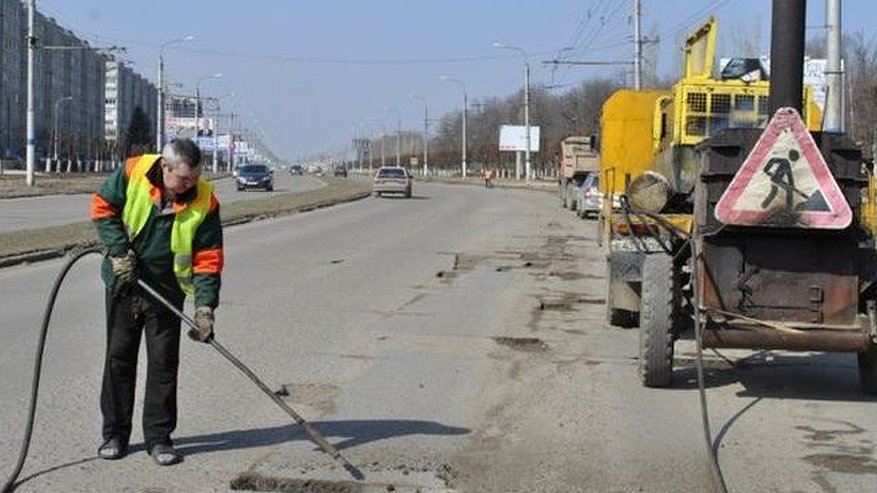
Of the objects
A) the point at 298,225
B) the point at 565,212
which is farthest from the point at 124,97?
the point at 298,225

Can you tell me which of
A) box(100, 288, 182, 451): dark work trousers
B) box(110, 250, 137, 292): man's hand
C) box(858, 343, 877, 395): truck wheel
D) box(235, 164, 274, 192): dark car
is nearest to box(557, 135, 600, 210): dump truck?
box(235, 164, 274, 192): dark car

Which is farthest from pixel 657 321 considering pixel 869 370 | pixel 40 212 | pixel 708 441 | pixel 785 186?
pixel 40 212

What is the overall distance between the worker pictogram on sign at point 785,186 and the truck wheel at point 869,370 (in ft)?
4.43

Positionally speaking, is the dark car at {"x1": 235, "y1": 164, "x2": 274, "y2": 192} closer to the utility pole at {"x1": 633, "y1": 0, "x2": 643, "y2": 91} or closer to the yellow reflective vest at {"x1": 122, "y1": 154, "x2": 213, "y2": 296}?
the utility pole at {"x1": 633, "y1": 0, "x2": 643, "y2": 91}

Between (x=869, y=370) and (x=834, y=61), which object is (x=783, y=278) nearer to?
(x=869, y=370)

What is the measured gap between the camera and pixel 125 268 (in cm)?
581

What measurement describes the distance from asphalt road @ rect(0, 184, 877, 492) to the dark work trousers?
0.21 meters

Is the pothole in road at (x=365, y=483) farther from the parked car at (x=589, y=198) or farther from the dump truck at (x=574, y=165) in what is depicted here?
the dump truck at (x=574, y=165)

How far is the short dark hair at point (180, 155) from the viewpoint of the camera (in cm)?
580

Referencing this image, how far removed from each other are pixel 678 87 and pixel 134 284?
32.5 ft

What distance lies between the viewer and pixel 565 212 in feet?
143

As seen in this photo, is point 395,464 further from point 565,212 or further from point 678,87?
point 565,212

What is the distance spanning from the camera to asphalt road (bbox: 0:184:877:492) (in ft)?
19.6

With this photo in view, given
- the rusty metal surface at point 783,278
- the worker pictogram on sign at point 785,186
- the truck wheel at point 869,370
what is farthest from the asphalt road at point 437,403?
the worker pictogram on sign at point 785,186
